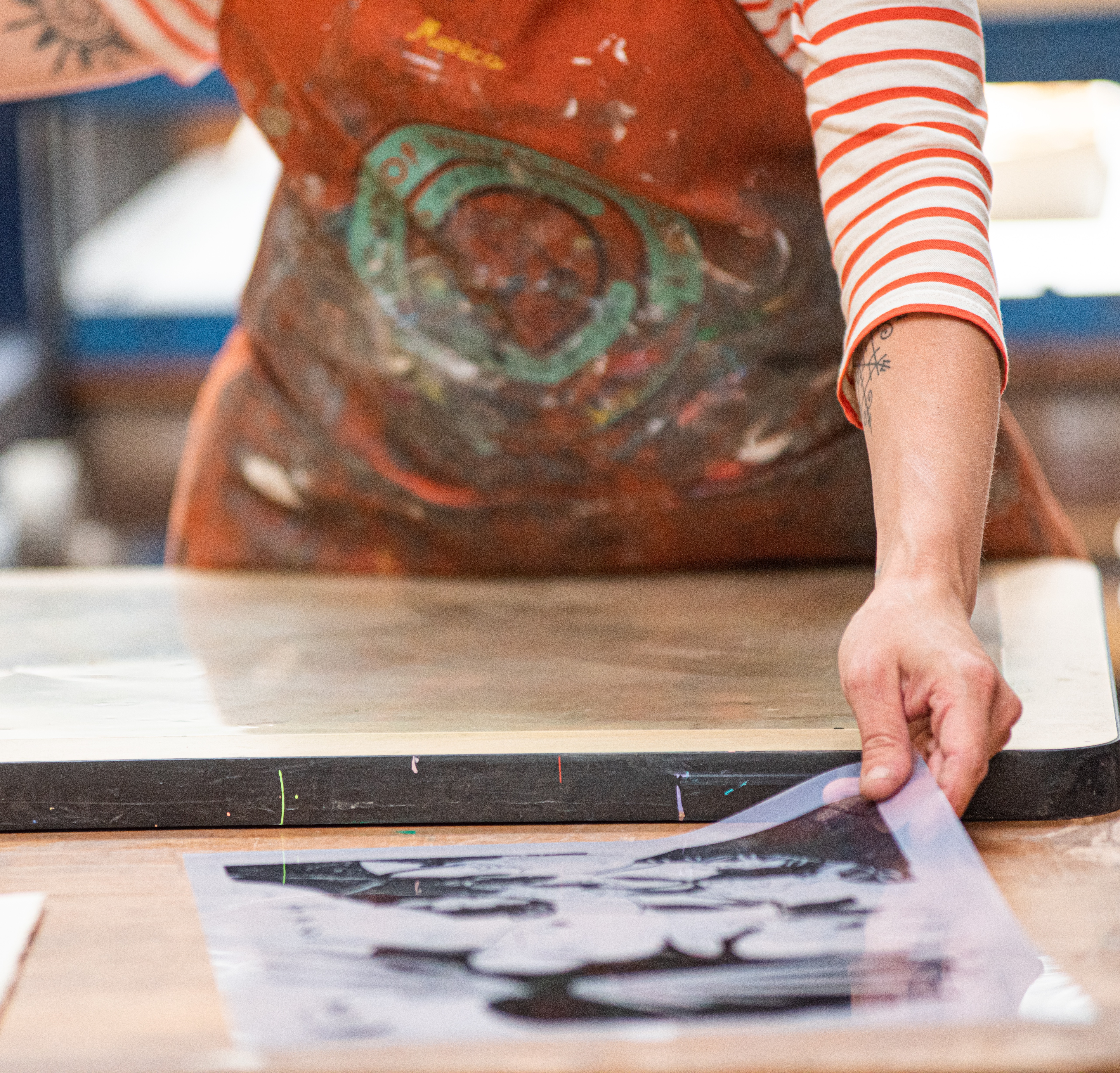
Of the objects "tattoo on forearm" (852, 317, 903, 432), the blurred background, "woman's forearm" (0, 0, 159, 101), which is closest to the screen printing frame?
"tattoo on forearm" (852, 317, 903, 432)

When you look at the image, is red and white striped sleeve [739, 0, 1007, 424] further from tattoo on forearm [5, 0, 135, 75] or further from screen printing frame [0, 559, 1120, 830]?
tattoo on forearm [5, 0, 135, 75]

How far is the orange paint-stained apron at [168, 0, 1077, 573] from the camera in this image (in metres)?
0.78

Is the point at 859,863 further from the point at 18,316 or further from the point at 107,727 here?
the point at 18,316

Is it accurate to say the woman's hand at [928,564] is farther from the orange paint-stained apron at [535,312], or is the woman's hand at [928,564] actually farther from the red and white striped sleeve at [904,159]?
the orange paint-stained apron at [535,312]

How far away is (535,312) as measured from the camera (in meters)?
0.87

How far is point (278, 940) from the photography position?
430 millimetres

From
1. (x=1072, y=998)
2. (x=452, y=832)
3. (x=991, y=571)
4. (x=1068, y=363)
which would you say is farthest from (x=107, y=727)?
(x=1068, y=363)

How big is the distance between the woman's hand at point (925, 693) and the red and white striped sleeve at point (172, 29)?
63 cm

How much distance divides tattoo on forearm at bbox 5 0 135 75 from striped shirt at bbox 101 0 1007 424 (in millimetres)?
528

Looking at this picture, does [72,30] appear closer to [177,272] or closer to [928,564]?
[928,564]

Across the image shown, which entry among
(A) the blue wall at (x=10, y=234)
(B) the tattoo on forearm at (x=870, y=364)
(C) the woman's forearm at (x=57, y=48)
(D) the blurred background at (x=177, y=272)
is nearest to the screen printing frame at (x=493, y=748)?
(B) the tattoo on forearm at (x=870, y=364)

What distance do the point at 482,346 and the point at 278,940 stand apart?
0.53 m

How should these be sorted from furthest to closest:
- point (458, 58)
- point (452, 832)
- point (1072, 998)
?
point (458, 58) < point (452, 832) < point (1072, 998)

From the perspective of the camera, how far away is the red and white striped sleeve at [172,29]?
2.96 ft
